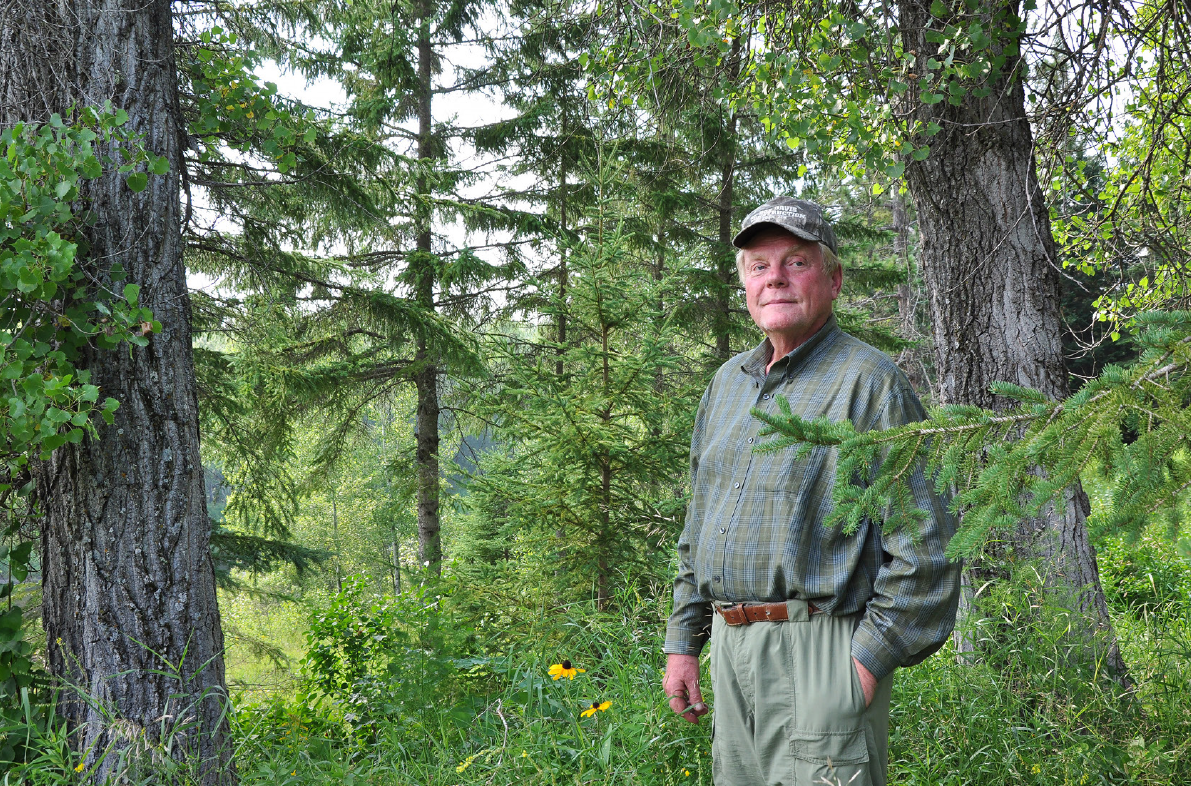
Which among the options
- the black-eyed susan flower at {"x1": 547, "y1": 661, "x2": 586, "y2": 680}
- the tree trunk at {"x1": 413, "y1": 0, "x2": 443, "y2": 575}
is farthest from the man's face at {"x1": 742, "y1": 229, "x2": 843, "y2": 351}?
the tree trunk at {"x1": 413, "y1": 0, "x2": 443, "y2": 575}

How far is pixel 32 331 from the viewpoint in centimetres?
260

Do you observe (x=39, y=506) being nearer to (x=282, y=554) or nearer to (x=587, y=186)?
(x=282, y=554)

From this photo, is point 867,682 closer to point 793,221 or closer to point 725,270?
point 793,221

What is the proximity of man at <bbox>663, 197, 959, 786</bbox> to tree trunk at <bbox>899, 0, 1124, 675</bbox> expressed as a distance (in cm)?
140

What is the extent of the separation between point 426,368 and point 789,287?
856 cm

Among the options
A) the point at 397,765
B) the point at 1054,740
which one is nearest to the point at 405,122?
the point at 397,765

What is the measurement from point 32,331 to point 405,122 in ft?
29.2

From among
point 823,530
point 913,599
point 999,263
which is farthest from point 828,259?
point 999,263

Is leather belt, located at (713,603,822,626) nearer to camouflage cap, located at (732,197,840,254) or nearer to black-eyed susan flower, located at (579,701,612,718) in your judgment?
black-eyed susan flower, located at (579,701,612,718)

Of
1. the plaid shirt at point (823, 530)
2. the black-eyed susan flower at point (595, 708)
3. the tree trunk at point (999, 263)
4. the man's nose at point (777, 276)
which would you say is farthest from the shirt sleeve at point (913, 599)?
the tree trunk at point (999, 263)

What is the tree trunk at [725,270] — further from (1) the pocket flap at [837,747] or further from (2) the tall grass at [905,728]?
(1) the pocket flap at [837,747]

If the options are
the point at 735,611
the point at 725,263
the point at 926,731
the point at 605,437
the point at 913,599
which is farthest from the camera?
the point at 725,263

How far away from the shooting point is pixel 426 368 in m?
10.3

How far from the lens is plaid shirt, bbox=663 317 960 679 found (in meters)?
1.83
